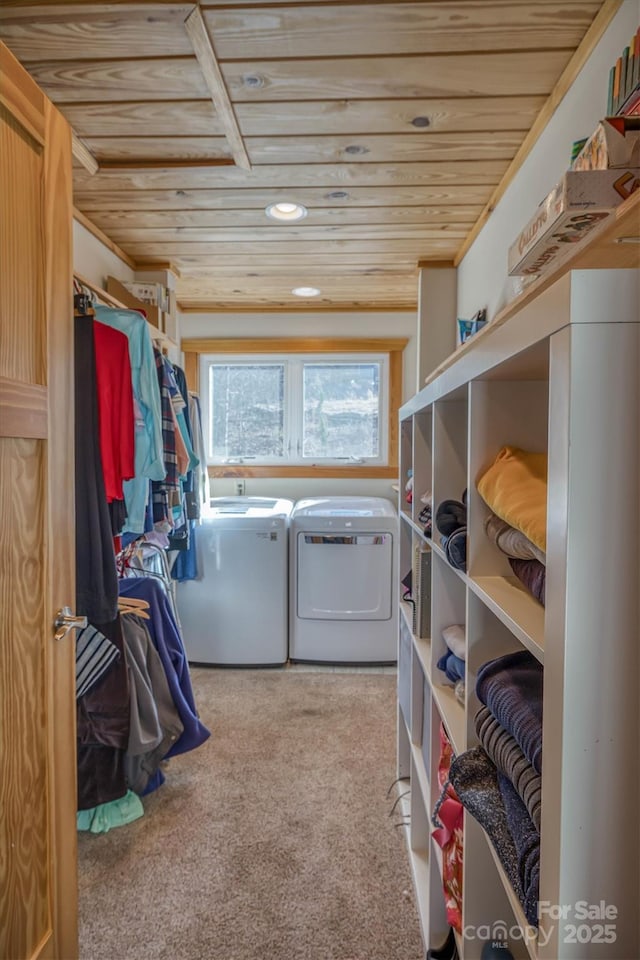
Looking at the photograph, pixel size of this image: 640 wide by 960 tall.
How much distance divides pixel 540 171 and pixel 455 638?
52.4 inches

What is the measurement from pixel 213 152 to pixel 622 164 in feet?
4.32

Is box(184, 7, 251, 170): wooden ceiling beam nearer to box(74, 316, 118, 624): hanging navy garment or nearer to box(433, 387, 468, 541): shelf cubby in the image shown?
box(74, 316, 118, 624): hanging navy garment

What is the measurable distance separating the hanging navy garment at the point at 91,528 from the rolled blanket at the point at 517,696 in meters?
1.15

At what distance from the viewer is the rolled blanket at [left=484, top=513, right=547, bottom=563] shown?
743 millimetres

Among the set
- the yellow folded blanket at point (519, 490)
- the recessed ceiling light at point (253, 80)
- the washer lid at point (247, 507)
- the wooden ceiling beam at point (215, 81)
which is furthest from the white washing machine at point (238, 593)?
the yellow folded blanket at point (519, 490)

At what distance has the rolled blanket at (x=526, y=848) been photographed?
623 mm

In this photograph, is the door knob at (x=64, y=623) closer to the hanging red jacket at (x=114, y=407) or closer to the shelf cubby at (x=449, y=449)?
the hanging red jacket at (x=114, y=407)

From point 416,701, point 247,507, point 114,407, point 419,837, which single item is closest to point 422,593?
point 416,701

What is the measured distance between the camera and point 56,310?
1.03m

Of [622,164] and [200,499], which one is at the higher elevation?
[622,164]

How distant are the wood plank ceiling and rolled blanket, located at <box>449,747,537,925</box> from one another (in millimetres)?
1435

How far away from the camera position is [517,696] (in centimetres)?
73

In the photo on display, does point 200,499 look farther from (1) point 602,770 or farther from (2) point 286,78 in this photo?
(1) point 602,770

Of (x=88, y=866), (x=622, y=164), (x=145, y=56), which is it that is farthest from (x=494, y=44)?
(x=88, y=866)
